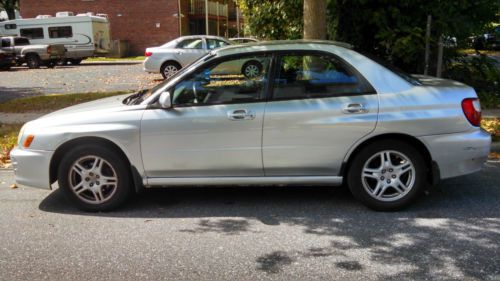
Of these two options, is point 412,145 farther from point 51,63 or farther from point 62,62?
point 62,62

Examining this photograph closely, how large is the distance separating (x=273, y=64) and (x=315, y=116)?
2.17ft

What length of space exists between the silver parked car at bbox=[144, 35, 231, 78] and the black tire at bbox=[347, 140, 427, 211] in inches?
525

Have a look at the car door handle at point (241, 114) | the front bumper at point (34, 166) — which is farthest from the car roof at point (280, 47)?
the front bumper at point (34, 166)

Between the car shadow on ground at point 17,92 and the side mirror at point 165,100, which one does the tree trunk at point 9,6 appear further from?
the side mirror at point 165,100

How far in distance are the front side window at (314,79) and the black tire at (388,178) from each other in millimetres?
590

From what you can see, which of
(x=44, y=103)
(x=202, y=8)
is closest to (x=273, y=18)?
(x=44, y=103)

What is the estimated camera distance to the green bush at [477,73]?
11398 mm

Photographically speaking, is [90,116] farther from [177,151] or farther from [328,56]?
[328,56]

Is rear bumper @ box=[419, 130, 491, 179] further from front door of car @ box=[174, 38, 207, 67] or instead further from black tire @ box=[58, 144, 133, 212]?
front door of car @ box=[174, 38, 207, 67]

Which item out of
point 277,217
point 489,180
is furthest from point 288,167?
point 489,180

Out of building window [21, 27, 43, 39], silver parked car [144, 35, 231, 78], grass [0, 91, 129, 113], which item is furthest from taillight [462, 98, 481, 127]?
building window [21, 27, 43, 39]

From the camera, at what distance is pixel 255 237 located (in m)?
4.57

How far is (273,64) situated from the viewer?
514 cm

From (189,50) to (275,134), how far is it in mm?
13422
